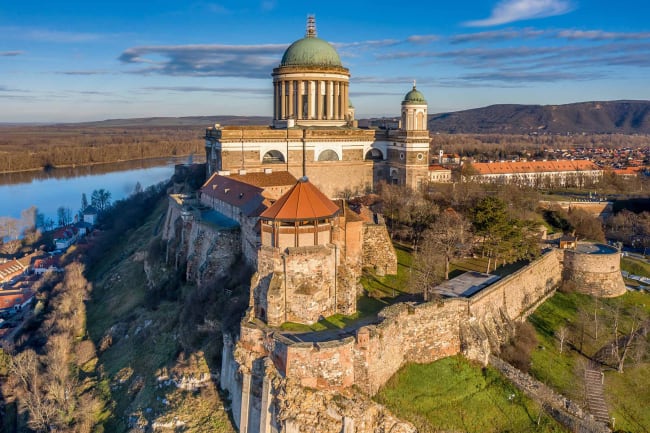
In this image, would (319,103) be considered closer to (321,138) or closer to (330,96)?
(330,96)

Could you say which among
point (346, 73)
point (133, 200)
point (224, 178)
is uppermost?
point (346, 73)

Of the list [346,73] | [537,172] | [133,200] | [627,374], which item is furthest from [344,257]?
[537,172]

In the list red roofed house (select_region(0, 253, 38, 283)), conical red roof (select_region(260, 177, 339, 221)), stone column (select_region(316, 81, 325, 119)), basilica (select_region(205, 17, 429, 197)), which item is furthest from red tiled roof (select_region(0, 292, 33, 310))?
conical red roof (select_region(260, 177, 339, 221))

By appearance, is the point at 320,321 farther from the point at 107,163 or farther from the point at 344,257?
the point at 107,163

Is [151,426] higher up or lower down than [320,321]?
lower down

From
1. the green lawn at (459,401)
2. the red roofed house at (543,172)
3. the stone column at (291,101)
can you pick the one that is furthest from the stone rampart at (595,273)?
the red roofed house at (543,172)

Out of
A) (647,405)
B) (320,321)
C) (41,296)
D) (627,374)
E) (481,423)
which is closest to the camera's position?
(481,423)
